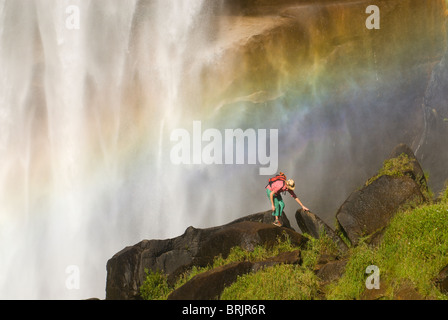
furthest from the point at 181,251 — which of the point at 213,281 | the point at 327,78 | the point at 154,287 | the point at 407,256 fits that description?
the point at 327,78

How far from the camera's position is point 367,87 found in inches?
585

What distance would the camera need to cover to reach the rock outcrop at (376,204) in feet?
33.6

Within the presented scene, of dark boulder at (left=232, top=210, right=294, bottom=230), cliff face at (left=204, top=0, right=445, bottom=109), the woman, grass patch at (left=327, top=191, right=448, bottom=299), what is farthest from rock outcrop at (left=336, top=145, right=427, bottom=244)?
cliff face at (left=204, top=0, right=445, bottom=109)

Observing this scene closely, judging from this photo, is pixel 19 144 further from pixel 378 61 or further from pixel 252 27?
pixel 378 61

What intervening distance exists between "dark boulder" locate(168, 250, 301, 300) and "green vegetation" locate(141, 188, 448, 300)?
115 mm

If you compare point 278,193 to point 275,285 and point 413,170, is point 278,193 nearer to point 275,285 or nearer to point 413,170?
point 413,170

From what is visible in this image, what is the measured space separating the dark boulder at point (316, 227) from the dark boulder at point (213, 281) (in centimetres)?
202

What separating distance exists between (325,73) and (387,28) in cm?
205

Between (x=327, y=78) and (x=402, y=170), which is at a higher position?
(x=327, y=78)

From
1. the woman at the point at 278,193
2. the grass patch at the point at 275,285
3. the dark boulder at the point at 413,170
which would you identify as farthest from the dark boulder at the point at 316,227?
the dark boulder at the point at 413,170

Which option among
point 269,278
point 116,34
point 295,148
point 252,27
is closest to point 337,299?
point 269,278

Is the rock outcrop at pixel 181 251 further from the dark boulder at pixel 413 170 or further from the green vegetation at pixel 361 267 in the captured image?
the dark boulder at pixel 413 170

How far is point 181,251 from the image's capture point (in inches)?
397

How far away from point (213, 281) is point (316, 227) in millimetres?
3177
